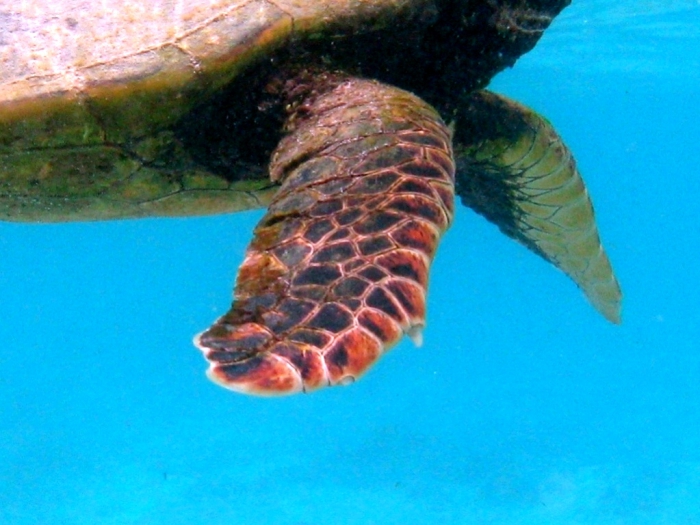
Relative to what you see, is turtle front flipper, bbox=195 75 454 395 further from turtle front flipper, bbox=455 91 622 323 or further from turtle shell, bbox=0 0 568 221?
turtle front flipper, bbox=455 91 622 323

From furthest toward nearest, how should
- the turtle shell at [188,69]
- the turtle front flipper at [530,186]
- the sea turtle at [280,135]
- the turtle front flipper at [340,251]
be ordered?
the turtle front flipper at [530,186]
the turtle shell at [188,69]
the sea turtle at [280,135]
the turtle front flipper at [340,251]

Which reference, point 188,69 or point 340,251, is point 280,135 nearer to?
point 188,69

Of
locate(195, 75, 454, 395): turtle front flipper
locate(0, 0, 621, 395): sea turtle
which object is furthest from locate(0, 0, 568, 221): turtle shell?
locate(195, 75, 454, 395): turtle front flipper

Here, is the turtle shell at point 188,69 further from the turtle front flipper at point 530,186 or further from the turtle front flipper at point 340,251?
the turtle front flipper at point 530,186

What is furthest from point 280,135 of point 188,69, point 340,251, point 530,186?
point 530,186

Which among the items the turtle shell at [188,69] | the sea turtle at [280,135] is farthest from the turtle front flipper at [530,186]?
the turtle shell at [188,69]
